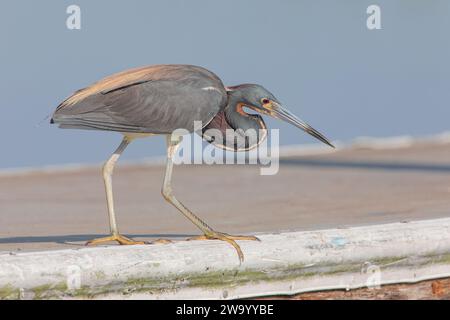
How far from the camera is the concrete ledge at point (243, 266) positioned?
6.83 meters

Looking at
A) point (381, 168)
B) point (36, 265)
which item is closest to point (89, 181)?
point (381, 168)

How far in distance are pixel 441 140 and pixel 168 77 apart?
9120mm

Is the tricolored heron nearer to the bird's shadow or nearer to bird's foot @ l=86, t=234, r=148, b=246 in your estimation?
bird's foot @ l=86, t=234, r=148, b=246

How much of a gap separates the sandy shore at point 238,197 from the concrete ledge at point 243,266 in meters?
0.92

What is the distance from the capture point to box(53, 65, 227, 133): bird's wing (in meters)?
7.65

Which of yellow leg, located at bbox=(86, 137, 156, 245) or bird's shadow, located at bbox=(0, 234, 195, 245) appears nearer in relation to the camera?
yellow leg, located at bbox=(86, 137, 156, 245)

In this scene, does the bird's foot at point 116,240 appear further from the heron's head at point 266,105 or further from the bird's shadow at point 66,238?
the heron's head at point 266,105

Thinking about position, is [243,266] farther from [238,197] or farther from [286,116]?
[238,197]

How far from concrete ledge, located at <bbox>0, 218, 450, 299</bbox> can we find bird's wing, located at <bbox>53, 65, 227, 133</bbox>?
76 cm

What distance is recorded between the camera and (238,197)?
11.7 meters

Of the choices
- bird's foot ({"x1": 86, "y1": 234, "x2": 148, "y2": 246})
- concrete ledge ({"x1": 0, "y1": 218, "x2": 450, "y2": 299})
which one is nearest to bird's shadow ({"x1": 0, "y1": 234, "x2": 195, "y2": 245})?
bird's foot ({"x1": 86, "y1": 234, "x2": 148, "y2": 246})

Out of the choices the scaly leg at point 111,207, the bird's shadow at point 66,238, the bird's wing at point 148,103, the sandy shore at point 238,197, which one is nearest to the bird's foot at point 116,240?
the scaly leg at point 111,207

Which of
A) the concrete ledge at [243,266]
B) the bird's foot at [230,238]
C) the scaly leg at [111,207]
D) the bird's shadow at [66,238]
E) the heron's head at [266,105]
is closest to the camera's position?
the concrete ledge at [243,266]

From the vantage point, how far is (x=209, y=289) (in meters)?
7.32
